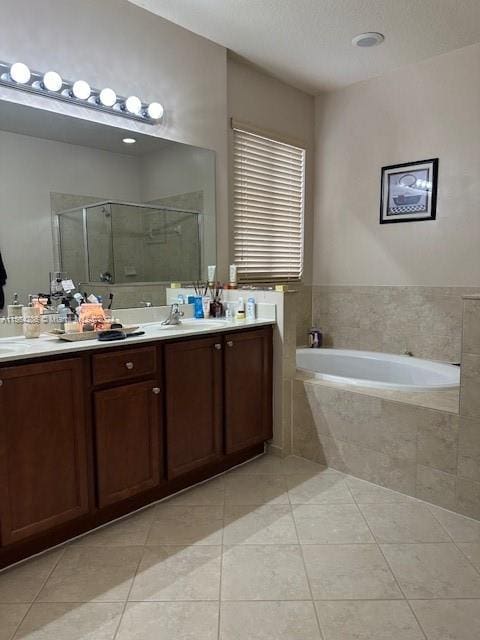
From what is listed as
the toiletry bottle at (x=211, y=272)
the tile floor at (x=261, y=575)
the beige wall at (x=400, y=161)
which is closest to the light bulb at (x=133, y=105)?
the toiletry bottle at (x=211, y=272)

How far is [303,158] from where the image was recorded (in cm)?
376

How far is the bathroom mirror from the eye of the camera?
216cm

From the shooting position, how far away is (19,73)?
81.3 inches

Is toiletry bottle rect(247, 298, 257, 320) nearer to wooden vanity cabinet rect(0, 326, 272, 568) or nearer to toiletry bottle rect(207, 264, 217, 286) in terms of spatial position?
wooden vanity cabinet rect(0, 326, 272, 568)

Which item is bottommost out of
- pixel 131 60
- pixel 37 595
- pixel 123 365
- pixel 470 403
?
pixel 37 595

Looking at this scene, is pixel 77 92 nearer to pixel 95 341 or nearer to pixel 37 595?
pixel 95 341

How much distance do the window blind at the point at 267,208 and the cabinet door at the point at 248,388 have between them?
35.6 inches

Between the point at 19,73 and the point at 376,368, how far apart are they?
287 centimetres

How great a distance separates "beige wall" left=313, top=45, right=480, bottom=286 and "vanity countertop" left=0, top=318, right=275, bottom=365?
4.37 ft

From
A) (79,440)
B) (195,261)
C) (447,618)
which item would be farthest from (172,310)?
(447,618)

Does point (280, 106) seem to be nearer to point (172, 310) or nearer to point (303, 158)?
point (303, 158)

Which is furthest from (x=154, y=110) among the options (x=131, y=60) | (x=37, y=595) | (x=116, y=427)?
(x=37, y=595)

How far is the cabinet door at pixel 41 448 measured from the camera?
65.2 inches

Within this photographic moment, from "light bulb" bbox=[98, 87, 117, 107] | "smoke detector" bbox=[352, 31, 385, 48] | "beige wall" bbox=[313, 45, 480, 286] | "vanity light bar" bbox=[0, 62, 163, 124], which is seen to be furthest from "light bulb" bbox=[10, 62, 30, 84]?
"beige wall" bbox=[313, 45, 480, 286]
